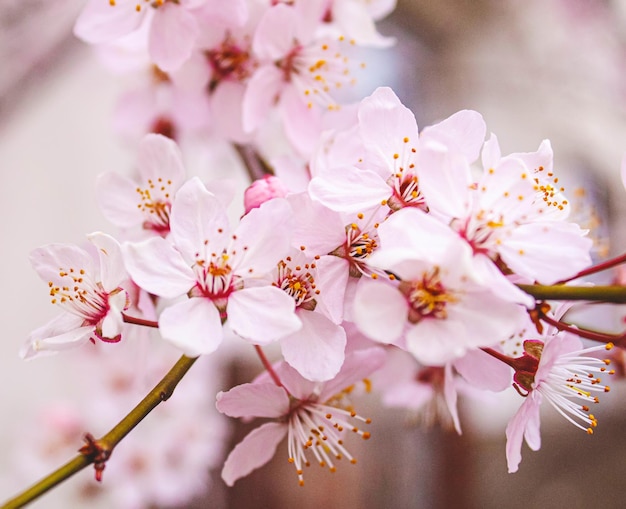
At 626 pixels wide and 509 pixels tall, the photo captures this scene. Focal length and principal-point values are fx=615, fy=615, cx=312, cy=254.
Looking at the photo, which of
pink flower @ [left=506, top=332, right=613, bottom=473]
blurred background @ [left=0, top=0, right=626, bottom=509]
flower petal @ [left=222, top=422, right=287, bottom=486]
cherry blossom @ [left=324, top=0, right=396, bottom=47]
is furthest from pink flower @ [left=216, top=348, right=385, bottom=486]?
blurred background @ [left=0, top=0, right=626, bottom=509]

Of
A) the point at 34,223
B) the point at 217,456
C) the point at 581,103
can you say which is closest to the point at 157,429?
the point at 217,456

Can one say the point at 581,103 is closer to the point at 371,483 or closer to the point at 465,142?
the point at 371,483

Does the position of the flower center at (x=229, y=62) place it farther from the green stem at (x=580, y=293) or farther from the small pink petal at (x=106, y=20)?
the green stem at (x=580, y=293)

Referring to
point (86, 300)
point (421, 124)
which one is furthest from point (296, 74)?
point (421, 124)

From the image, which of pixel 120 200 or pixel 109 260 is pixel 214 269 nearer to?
pixel 109 260

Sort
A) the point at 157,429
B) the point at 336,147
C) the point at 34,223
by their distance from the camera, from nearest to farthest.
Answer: the point at 336,147 < the point at 157,429 < the point at 34,223

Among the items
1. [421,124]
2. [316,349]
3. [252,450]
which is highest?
[316,349]
